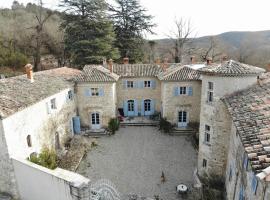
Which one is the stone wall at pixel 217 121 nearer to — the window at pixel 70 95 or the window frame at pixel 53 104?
the window frame at pixel 53 104

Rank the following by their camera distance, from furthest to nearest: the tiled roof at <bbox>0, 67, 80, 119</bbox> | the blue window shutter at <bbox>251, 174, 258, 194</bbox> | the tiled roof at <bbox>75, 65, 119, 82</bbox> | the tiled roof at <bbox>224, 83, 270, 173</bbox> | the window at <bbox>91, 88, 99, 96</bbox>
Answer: the window at <bbox>91, 88, 99, 96</bbox> → the tiled roof at <bbox>75, 65, 119, 82</bbox> → the tiled roof at <bbox>0, 67, 80, 119</bbox> → the blue window shutter at <bbox>251, 174, 258, 194</bbox> → the tiled roof at <bbox>224, 83, 270, 173</bbox>

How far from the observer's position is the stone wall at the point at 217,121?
40.7 ft

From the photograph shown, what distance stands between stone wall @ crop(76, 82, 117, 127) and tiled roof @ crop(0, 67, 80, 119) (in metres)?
2.21

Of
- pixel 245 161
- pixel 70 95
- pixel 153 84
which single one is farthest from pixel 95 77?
pixel 245 161

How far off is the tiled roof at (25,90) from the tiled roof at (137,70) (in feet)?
21.3

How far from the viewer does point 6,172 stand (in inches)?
472

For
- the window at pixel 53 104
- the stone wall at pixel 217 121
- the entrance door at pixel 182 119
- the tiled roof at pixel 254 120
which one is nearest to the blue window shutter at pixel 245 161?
the tiled roof at pixel 254 120

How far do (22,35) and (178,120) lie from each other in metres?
32.4

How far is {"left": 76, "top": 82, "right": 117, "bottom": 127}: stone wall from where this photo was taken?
74.8ft

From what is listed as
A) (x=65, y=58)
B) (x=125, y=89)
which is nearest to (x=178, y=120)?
(x=125, y=89)

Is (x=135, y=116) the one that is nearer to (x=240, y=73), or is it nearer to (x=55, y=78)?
(x=55, y=78)

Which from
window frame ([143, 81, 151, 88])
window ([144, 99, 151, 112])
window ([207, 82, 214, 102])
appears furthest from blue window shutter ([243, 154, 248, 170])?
window ([144, 99, 151, 112])

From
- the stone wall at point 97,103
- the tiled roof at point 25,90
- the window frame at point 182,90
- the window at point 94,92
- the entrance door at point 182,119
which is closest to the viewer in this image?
the tiled roof at point 25,90

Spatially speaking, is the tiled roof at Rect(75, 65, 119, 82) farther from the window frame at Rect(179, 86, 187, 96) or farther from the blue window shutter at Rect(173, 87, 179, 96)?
the window frame at Rect(179, 86, 187, 96)
